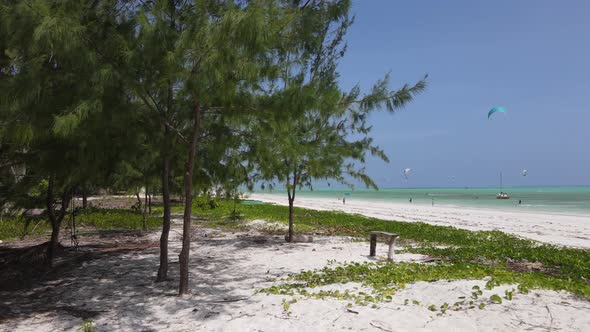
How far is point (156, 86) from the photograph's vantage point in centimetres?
643

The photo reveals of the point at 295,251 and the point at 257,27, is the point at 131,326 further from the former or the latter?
A: the point at 295,251

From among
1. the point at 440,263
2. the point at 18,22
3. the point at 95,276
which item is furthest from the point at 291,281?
the point at 18,22

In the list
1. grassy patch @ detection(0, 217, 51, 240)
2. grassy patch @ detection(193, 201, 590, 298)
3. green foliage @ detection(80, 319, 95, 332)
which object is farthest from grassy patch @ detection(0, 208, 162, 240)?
green foliage @ detection(80, 319, 95, 332)

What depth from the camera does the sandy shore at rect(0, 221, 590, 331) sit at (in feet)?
17.1

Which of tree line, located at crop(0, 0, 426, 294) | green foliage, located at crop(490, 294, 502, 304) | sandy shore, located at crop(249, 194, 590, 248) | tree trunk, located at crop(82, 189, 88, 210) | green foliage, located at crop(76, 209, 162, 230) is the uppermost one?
tree line, located at crop(0, 0, 426, 294)

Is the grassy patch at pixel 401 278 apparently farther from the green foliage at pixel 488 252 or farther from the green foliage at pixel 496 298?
the green foliage at pixel 488 252

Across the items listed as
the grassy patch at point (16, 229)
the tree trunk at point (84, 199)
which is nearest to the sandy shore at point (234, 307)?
the tree trunk at point (84, 199)

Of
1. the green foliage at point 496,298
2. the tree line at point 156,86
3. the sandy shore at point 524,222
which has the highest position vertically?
the tree line at point 156,86

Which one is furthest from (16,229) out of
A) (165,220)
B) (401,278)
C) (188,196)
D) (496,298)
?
(496,298)

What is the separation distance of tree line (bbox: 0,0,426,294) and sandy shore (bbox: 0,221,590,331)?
750mm

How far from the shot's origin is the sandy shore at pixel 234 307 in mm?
5199

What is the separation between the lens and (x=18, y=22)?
207 inches

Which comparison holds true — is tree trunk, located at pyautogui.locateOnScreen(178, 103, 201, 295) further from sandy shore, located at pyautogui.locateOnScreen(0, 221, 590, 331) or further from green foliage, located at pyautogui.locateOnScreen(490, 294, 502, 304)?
green foliage, located at pyautogui.locateOnScreen(490, 294, 502, 304)

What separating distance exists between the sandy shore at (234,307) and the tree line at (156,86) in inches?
29.5
